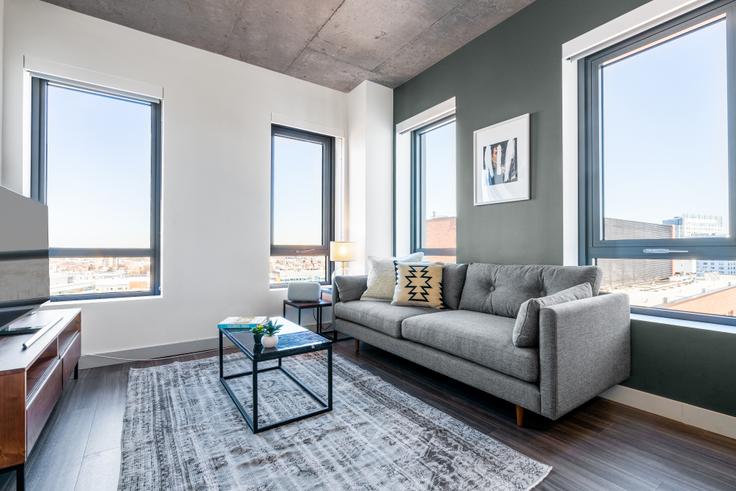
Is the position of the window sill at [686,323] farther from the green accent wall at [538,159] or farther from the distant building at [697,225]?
the distant building at [697,225]

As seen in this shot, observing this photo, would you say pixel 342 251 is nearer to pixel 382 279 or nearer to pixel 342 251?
pixel 342 251

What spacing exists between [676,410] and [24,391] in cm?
317

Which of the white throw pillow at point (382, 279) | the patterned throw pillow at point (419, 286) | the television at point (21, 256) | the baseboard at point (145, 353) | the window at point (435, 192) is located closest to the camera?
the television at point (21, 256)

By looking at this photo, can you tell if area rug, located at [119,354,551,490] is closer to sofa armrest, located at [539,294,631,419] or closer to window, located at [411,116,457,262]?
sofa armrest, located at [539,294,631,419]

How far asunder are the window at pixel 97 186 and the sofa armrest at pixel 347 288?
1.66 meters

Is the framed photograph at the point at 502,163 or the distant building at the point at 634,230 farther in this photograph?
the framed photograph at the point at 502,163

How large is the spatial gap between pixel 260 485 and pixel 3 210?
5.89 feet

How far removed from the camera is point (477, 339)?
214cm

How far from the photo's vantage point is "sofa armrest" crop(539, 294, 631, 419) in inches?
70.6

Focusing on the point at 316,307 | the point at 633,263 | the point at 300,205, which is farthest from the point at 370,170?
the point at 633,263

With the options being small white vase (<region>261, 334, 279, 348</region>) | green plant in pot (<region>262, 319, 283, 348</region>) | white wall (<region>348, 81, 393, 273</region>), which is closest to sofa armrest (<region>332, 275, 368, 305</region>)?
white wall (<region>348, 81, 393, 273</region>)

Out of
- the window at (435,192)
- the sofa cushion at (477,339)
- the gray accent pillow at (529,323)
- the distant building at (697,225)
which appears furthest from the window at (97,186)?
the distant building at (697,225)

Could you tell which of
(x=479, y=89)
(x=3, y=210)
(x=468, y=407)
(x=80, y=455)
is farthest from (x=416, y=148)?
(x=80, y=455)

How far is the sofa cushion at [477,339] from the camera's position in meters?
1.90
